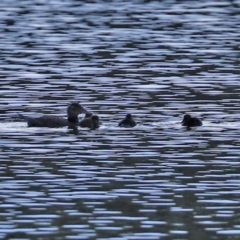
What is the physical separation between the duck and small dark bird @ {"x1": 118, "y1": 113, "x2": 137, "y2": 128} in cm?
130

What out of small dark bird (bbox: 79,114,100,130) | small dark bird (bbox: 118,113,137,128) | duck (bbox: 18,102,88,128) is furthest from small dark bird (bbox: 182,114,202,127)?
duck (bbox: 18,102,88,128)

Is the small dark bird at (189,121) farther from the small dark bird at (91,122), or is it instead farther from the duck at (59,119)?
the duck at (59,119)

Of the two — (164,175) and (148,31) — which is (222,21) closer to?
(148,31)

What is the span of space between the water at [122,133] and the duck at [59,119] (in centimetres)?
22

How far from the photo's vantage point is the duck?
24.0 m

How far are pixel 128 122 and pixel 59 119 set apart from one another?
155 cm

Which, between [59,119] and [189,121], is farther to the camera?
[59,119]

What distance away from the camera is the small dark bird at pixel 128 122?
23.6m

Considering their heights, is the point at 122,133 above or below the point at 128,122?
below

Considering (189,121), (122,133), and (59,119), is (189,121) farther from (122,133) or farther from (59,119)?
(59,119)

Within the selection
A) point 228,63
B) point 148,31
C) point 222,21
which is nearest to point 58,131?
point 228,63

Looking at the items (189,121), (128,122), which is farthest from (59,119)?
(189,121)

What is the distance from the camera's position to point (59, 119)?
24.5 metres

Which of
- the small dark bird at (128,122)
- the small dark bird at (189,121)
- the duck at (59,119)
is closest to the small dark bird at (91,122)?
the duck at (59,119)
